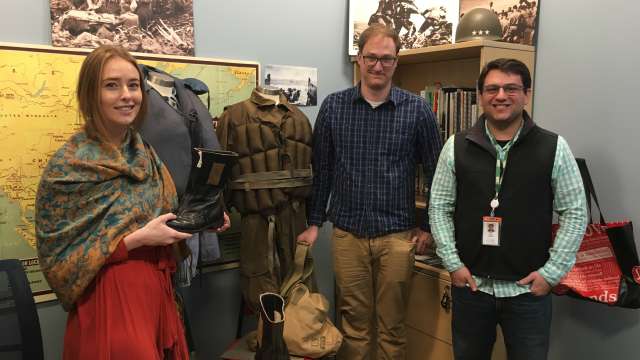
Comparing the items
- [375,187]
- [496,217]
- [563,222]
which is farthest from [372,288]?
[563,222]

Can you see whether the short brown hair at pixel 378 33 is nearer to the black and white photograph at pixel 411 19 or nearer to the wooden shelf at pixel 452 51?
the wooden shelf at pixel 452 51


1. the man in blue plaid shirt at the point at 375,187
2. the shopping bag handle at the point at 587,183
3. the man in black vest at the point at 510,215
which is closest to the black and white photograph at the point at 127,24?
the man in blue plaid shirt at the point at 375,187

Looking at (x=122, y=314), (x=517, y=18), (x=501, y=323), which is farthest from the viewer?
(x=517, y=18)

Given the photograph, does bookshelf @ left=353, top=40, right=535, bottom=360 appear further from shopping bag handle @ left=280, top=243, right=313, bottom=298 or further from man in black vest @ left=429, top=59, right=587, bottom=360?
shopping bag handle @ left=280, top=243, right=313, bottom=298

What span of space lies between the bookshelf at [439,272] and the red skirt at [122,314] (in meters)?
1.31

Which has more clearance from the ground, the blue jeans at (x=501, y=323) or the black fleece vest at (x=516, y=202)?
the black fleece vest at (x=516, y=202)

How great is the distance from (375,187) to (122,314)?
113 centimetres

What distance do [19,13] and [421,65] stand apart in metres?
1.97

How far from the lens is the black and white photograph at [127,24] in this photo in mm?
1946

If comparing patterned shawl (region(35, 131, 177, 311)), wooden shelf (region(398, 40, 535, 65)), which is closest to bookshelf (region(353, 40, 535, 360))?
wooden shelf (region(398, 40, 535, 65))

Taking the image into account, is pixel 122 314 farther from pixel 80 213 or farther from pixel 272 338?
pixel 272 338

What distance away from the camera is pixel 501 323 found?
1754 mm

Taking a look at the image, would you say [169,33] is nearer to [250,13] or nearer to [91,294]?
[250,13]

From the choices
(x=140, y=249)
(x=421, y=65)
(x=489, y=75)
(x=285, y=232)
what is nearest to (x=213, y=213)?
(x=140, y=249)
